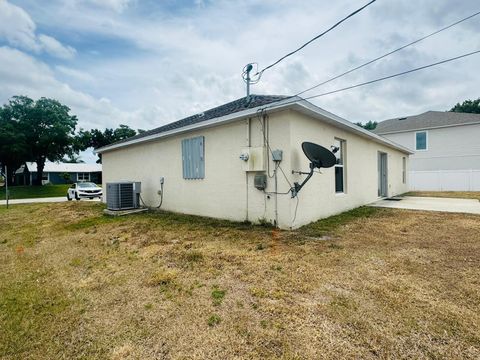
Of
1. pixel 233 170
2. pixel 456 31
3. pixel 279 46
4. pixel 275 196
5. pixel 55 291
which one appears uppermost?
pixel 279 46

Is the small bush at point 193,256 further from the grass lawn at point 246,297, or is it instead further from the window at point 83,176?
the window at point 83,176

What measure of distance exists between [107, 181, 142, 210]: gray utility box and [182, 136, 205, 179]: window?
89.4 inches

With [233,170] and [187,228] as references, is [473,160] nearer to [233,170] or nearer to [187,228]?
[233,170]

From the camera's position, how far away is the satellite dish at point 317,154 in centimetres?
523

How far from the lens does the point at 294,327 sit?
6.70ft

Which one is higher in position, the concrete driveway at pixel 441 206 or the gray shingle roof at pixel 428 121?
the gray shingle roof at pixel 428 121

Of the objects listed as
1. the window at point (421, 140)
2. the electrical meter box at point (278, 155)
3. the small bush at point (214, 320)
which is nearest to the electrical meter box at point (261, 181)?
the electrical meter box at point (278, 155)

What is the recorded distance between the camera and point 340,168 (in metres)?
7.57

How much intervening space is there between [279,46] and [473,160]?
18202mm

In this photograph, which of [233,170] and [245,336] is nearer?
[245,336]

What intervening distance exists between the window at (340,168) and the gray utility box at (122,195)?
6691 mm

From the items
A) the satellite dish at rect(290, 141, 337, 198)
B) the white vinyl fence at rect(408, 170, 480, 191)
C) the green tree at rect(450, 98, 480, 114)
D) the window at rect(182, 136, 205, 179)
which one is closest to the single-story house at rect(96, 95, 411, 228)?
the window at rect(182, 136, 205, 179)

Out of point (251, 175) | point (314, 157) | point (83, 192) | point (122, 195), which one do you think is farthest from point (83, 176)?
point (314, 157)

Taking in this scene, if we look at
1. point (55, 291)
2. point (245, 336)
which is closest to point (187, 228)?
point (55, 291)
